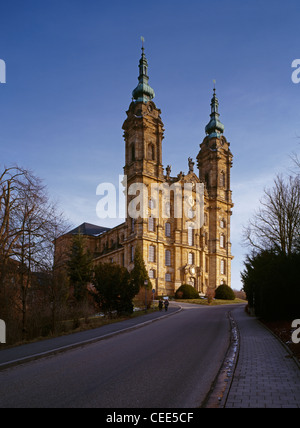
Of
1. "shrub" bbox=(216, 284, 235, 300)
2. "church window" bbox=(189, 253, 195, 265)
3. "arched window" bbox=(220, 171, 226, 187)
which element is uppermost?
"arched window" bbox=(220, 171, 226, 187)

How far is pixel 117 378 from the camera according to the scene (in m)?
8.70

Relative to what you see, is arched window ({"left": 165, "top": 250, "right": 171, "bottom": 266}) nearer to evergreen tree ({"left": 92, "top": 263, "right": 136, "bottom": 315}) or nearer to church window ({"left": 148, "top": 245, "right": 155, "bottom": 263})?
church window ({"left": 148, "top": 245, "right": 155, "bottom": 263})

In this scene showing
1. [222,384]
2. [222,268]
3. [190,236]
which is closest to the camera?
[222,384]

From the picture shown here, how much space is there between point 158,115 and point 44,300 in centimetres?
5247

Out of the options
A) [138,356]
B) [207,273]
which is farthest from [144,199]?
[138,356]

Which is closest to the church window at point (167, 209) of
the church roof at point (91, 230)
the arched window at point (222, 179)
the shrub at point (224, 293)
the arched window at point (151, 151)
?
the arched window at point (151, 151)

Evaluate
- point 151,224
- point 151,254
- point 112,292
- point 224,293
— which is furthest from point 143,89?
point 112,292

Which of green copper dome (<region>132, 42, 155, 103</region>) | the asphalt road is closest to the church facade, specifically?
green copper dome (<region>132, 42, 155, 103</region>)

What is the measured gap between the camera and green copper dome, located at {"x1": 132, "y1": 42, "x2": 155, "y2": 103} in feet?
224

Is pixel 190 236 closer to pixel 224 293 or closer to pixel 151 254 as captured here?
pixel 151 254

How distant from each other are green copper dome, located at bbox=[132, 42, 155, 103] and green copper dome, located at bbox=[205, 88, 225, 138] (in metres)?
16.1

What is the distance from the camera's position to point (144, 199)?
60938mm

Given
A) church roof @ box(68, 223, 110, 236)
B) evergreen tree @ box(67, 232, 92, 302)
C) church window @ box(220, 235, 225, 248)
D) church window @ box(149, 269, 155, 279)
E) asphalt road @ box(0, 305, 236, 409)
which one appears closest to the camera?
asphalt road @ box(0, 305, 236, 409)

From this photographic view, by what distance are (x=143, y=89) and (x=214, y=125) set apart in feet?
61.7
